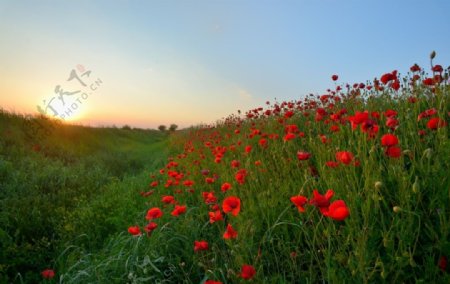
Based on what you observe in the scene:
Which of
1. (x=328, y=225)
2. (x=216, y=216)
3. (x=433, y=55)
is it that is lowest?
(x=328, y=225)

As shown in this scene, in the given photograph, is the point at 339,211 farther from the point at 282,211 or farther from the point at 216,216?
the point at 282,211

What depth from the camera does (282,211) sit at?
8.43 ft

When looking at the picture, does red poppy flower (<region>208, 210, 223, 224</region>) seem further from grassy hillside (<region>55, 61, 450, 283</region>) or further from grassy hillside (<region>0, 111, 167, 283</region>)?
grassy hillside (<region>0, 111, 167, 283</region>)

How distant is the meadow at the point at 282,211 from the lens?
70.7 inches

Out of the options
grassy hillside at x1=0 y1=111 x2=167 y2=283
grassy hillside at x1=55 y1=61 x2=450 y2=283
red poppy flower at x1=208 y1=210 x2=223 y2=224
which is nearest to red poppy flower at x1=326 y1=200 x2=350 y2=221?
grassy hillside at x1=55 y1=61 x2=450 y2=283

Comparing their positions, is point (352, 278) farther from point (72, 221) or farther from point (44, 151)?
point (44, 151)

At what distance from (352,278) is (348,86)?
13.7 feet

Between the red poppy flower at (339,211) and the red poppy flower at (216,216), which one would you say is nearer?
the red poppy flower at (339,211)

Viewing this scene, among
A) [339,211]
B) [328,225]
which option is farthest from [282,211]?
[339,211]

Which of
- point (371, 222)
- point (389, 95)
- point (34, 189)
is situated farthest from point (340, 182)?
point (34, 189)

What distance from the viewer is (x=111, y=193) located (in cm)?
548

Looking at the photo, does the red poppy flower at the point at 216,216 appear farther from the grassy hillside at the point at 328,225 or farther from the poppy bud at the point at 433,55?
the poppy bud at the point at 433,55

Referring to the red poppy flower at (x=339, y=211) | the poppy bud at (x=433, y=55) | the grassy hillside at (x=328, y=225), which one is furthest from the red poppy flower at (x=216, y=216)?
the poppy bud at (x=433, y=55)

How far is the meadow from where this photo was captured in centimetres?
179
